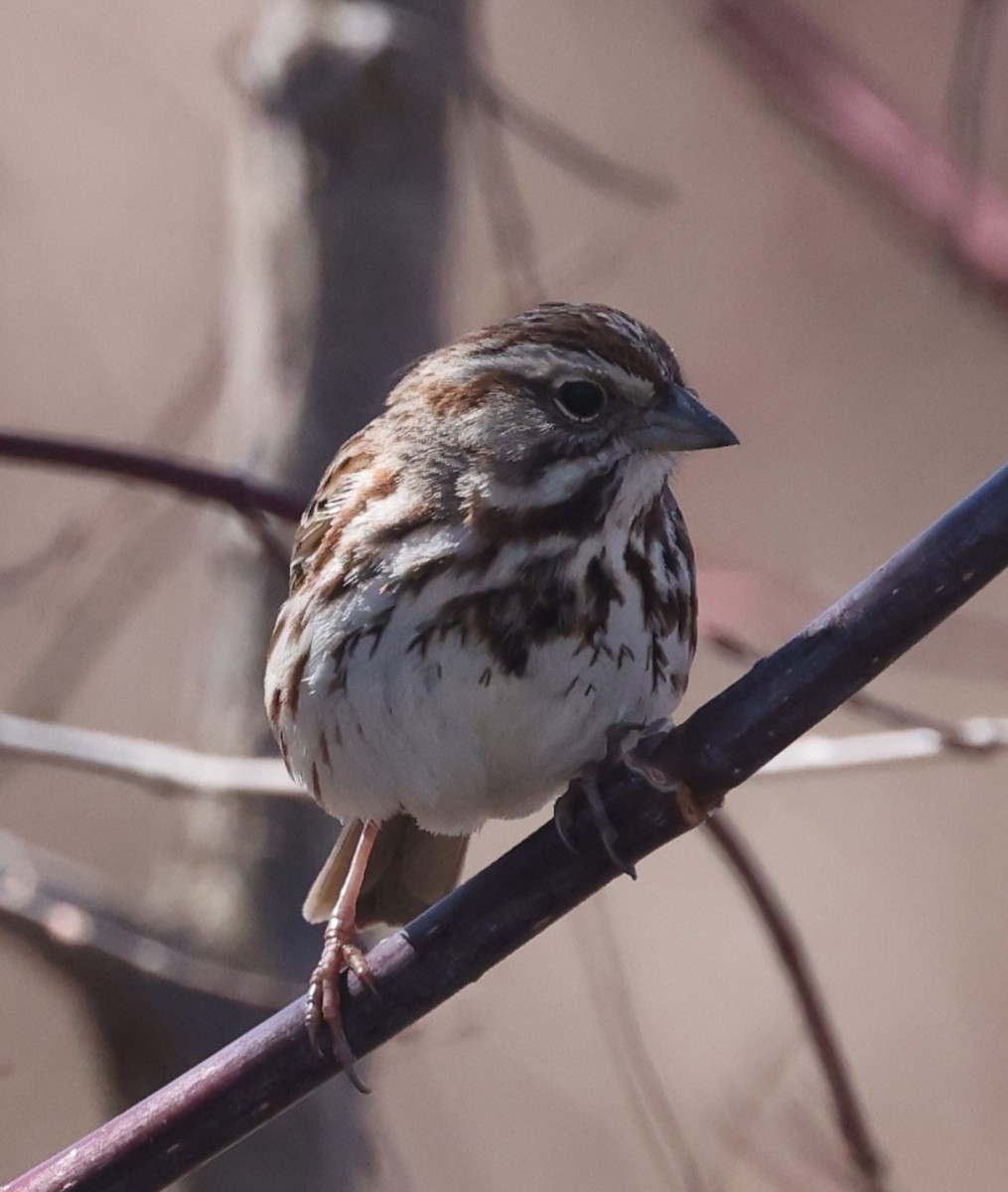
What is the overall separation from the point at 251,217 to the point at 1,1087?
221 centimetres

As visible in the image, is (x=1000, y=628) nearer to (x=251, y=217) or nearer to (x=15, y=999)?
(x=251, y=217)

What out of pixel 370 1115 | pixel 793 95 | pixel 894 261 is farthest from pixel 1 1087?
pixel 894 261

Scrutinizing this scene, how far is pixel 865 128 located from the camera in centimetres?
309

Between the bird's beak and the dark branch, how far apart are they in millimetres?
456

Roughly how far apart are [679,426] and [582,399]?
15cm

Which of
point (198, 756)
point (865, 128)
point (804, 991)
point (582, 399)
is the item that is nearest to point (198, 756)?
point (198, 756)

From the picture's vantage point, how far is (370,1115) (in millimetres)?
3248

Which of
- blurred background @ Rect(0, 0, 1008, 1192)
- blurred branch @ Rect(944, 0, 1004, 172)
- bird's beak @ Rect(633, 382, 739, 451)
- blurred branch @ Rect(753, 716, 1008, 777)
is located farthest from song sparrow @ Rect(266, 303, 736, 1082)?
blurred background @ Rect(0, 0, 1008, 1192)

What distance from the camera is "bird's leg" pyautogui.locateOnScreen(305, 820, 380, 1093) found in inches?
75.3

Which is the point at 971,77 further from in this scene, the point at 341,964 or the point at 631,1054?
the point at 631,1054

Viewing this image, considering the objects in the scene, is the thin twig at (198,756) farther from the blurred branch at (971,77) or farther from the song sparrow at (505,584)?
the blurred branch at (971,77)

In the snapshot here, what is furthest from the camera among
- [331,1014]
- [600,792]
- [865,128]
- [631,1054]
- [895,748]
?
[631,1054]

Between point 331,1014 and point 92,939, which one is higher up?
point 331,1014

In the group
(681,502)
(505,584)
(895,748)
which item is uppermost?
(505,584)
